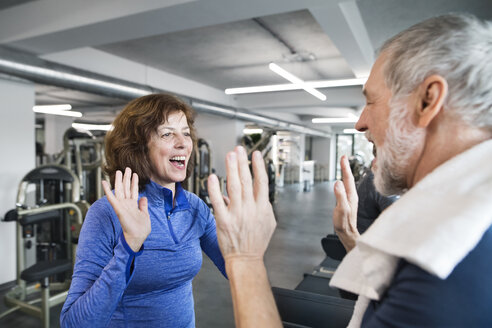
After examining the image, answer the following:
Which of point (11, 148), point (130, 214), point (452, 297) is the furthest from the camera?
point (11, 148)

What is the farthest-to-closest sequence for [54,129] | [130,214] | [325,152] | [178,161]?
[325,152] < [54,129] < [178,161] < [130,214]

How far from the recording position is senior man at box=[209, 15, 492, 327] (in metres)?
0.48

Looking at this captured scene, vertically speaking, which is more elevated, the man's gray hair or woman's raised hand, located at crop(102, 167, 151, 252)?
the man's gray hair

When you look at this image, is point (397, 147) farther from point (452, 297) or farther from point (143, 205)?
point (143, 205)

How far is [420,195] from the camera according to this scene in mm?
566

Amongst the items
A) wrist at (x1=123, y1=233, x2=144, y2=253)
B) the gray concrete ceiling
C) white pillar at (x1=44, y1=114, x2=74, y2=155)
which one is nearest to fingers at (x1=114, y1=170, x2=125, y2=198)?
wrist at (x1=123, y1=233, x2=144, y2=253)

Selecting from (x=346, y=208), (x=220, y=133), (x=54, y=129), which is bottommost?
(x=346, y=208)

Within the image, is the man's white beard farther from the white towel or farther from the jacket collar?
the jacket collar

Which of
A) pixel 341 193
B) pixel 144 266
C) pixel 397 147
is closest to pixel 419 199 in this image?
pixel 397 147

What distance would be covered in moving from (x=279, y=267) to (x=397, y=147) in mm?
4160

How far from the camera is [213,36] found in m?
4.78

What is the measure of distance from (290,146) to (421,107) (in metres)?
15.3

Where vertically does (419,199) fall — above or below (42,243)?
above

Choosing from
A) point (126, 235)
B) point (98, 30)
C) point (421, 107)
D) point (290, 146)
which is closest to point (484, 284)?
point (421, 107)
